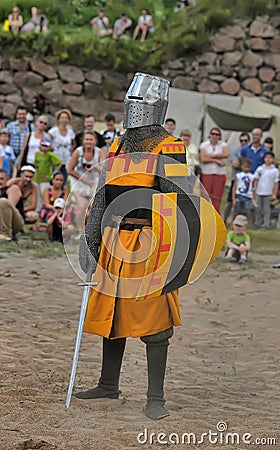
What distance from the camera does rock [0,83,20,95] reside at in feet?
51.0

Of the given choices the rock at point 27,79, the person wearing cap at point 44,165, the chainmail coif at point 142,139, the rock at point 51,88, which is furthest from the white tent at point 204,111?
the chainmail coif at point 142,139

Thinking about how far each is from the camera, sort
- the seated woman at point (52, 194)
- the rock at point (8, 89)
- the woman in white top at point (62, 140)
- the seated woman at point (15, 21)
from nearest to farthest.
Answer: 1. the seated woman at point (52, 194)
2. the woman in white top at point (62, 140)
3. the rock at point (8, 89)
4. the seated woman at point (15, 21)

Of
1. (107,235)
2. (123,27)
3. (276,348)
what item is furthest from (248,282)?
(123,27)

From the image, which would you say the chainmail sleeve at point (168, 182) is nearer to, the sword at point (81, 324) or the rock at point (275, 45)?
the sword at point (81, 324)

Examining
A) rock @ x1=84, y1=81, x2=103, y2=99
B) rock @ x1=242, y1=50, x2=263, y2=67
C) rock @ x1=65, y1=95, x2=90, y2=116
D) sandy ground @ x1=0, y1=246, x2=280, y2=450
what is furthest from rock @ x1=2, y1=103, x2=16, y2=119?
sandy ground @ x1=0, y1=246, x2=280, y2=450

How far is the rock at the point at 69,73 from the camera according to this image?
51.5 ft

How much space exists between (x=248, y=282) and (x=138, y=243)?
4.02 m

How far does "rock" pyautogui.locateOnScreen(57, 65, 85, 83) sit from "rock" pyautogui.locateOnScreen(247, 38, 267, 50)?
3.36m

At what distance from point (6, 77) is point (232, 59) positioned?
430 cm

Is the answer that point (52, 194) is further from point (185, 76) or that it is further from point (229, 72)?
point (229, 72)

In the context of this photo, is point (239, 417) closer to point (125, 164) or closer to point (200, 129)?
point (125, 164)

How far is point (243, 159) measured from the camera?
36.7 ft

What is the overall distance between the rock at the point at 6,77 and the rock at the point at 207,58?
11.8 feet

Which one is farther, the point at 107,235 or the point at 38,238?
the point at 38,238
